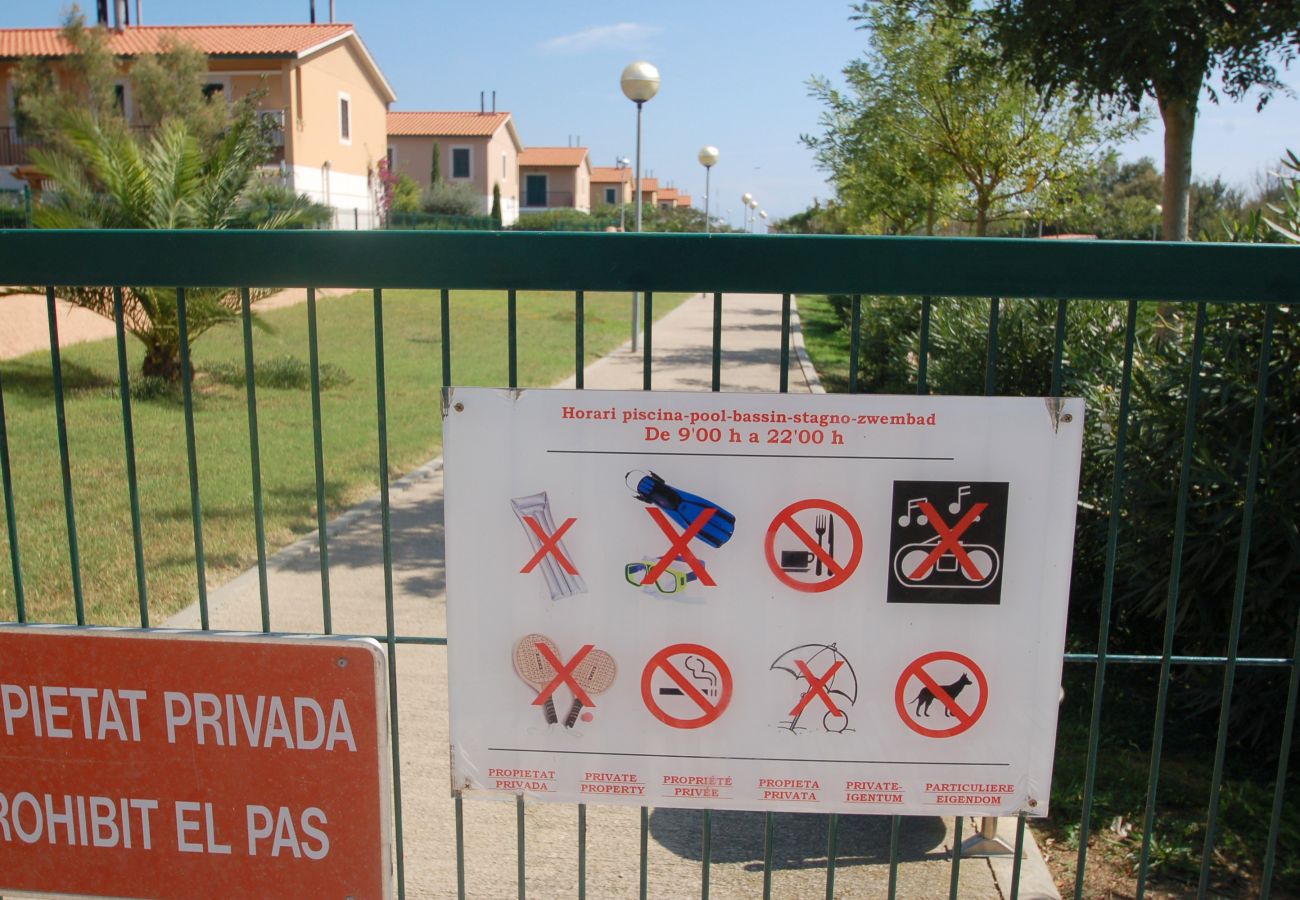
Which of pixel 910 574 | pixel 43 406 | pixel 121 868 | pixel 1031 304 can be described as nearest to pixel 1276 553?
pixel 910 574

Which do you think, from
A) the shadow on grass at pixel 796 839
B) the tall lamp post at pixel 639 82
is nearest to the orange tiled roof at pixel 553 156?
the tall lamp post at pixel 639 82

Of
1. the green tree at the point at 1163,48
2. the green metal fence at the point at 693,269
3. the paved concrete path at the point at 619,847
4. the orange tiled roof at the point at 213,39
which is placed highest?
the orange tiled roof at the point at 213,39

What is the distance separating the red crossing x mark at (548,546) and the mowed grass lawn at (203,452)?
2.33 m

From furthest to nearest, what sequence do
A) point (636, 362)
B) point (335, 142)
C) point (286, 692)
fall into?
point (335, 142)
point (636, 362)
point (286, 692)

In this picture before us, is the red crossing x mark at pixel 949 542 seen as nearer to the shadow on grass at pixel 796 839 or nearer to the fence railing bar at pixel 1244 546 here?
the fence railing bar at pixel 1244 546

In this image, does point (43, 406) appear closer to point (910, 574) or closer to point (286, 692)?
point (286, 692)

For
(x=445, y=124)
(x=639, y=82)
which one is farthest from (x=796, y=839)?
(x=445, y=124)

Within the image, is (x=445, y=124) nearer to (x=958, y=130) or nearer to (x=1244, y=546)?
(x=958, y=130)

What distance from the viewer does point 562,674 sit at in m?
2.08

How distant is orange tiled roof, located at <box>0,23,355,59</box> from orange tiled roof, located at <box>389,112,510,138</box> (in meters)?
21.5

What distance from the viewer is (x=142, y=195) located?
1162 cm

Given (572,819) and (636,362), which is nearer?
Answer: (572,819)

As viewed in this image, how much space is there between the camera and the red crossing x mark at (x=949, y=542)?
199 cm

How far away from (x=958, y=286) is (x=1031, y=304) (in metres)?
6.24
